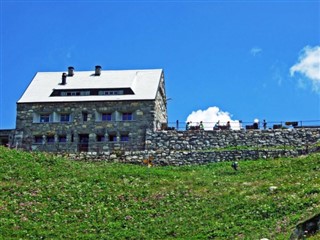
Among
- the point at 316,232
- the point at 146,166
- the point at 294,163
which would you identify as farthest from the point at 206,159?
the point at 316,232

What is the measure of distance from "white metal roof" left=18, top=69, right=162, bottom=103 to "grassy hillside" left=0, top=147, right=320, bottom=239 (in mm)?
14789

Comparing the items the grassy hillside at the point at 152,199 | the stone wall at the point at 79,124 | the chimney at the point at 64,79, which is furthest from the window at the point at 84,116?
the grassy hillside at the point at 152,199

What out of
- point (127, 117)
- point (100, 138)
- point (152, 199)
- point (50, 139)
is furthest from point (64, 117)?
point (152, 199)

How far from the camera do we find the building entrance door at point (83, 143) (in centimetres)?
5897

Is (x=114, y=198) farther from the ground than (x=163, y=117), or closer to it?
closer to it

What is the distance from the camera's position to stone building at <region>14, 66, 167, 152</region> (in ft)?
194

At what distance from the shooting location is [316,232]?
19688 mm

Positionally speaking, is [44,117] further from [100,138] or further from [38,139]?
[100,138]

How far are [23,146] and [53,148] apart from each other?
144 inches

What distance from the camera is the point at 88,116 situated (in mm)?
60250

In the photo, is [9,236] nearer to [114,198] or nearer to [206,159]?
[114,198]

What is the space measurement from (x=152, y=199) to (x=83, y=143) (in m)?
24.7

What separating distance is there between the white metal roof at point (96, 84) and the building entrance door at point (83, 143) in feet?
12.9

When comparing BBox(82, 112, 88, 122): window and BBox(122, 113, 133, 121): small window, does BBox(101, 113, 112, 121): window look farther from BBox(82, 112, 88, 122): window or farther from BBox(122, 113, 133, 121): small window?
BBox(82, 112, 88, 122): window
